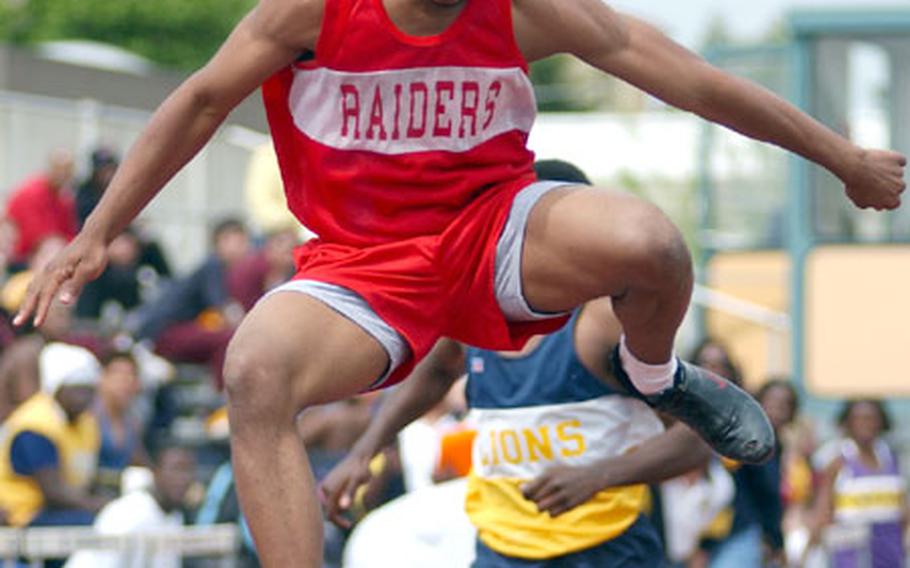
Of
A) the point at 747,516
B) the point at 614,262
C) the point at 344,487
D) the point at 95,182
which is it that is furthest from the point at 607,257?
the point at 95,182

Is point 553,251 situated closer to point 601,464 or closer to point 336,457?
point 601,464

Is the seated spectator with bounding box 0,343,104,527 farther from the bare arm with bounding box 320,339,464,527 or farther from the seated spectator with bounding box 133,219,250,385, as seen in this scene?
the bare arm with bounding box 320,339,464,527

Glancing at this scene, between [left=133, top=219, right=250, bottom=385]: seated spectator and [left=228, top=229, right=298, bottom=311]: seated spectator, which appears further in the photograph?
[left=133, top=219, right=250, bottom=385]: seated spectator

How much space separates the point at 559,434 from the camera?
755cm

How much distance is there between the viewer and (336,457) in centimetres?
1227

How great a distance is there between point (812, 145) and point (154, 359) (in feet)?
29.8

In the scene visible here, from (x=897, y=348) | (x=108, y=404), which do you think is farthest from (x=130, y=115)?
(x=897, y=348)

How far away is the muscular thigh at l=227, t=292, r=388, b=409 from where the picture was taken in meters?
5.94

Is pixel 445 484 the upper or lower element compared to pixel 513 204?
lower

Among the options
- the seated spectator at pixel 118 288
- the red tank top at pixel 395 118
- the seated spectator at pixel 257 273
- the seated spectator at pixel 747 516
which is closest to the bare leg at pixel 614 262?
the red tank top at pixel 395 118

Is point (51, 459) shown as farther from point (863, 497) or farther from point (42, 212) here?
point (863, 497)

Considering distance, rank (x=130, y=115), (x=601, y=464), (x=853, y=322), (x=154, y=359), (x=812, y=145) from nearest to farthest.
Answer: (x=812, y=145) → (x=601, y=464) → (x=154, y=359) → (x=130, y=115) → (x=853, y=322)

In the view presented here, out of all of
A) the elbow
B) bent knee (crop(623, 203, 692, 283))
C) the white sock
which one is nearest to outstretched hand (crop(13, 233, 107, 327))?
the elbow

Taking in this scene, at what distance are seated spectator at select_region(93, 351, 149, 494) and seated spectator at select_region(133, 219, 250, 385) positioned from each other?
1.38 meters
